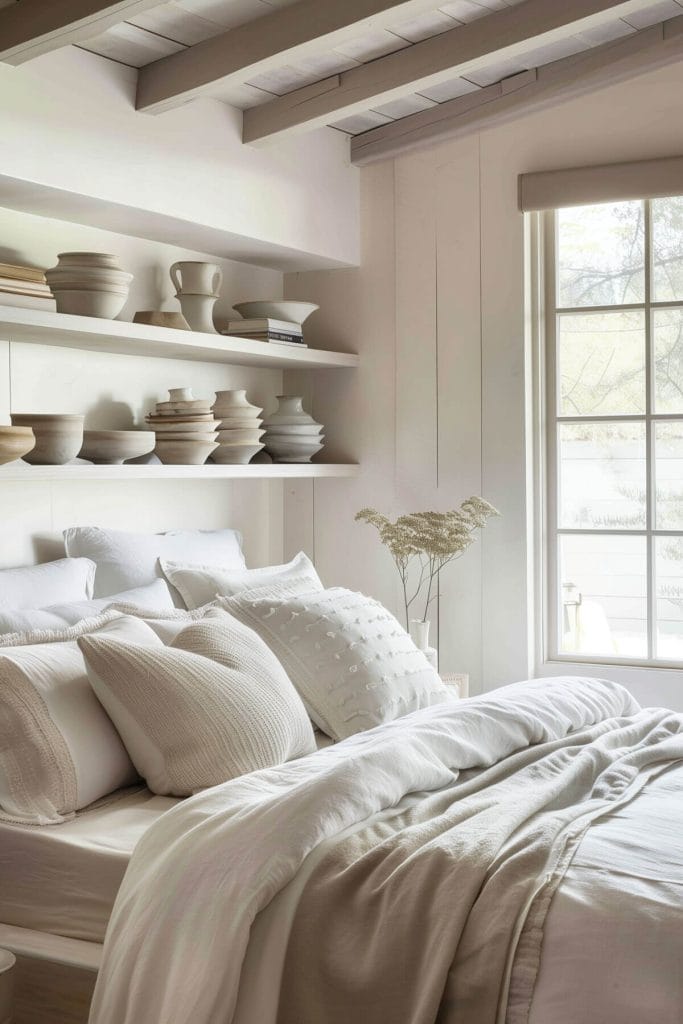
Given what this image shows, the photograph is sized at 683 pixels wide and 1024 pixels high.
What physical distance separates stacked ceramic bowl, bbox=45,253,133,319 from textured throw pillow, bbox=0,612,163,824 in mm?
1184

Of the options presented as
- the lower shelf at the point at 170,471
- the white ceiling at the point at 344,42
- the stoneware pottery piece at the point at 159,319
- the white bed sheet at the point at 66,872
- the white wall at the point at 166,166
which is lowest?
the white bed sheet at the point at 66,872

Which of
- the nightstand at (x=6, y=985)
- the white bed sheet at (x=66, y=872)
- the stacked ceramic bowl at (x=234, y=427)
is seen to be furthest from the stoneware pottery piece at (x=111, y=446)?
the nightstand at (x=6, y=985)

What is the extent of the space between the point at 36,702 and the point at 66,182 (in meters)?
1.55

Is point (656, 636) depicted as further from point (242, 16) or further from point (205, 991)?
point (205, 991)

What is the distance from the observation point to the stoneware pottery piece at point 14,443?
2951 millimetres

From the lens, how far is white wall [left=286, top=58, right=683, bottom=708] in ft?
14.2

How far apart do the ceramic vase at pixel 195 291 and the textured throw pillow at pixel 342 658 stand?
3.57 feet

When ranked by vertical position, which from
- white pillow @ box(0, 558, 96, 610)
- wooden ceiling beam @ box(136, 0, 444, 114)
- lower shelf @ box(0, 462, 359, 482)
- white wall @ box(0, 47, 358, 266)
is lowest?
white pillow @ box(0, 558, 96, 610)

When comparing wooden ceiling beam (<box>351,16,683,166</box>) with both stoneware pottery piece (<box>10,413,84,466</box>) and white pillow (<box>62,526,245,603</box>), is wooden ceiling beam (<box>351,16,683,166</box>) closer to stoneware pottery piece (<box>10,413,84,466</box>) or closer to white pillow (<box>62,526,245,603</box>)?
white pillow (<box>62,526,245,603</box>)

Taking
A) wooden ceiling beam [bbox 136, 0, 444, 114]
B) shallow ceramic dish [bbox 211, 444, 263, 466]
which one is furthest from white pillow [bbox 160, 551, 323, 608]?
wooden ceiling beam [bbox 136, 0, 444, 114]

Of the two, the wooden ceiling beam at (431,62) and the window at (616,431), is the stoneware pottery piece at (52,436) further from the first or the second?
the window at (616,431)

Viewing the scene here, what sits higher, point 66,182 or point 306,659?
point 66,182

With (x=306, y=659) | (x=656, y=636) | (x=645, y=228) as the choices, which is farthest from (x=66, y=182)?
(x=656, y=636)

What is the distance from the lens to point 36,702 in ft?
7.97
